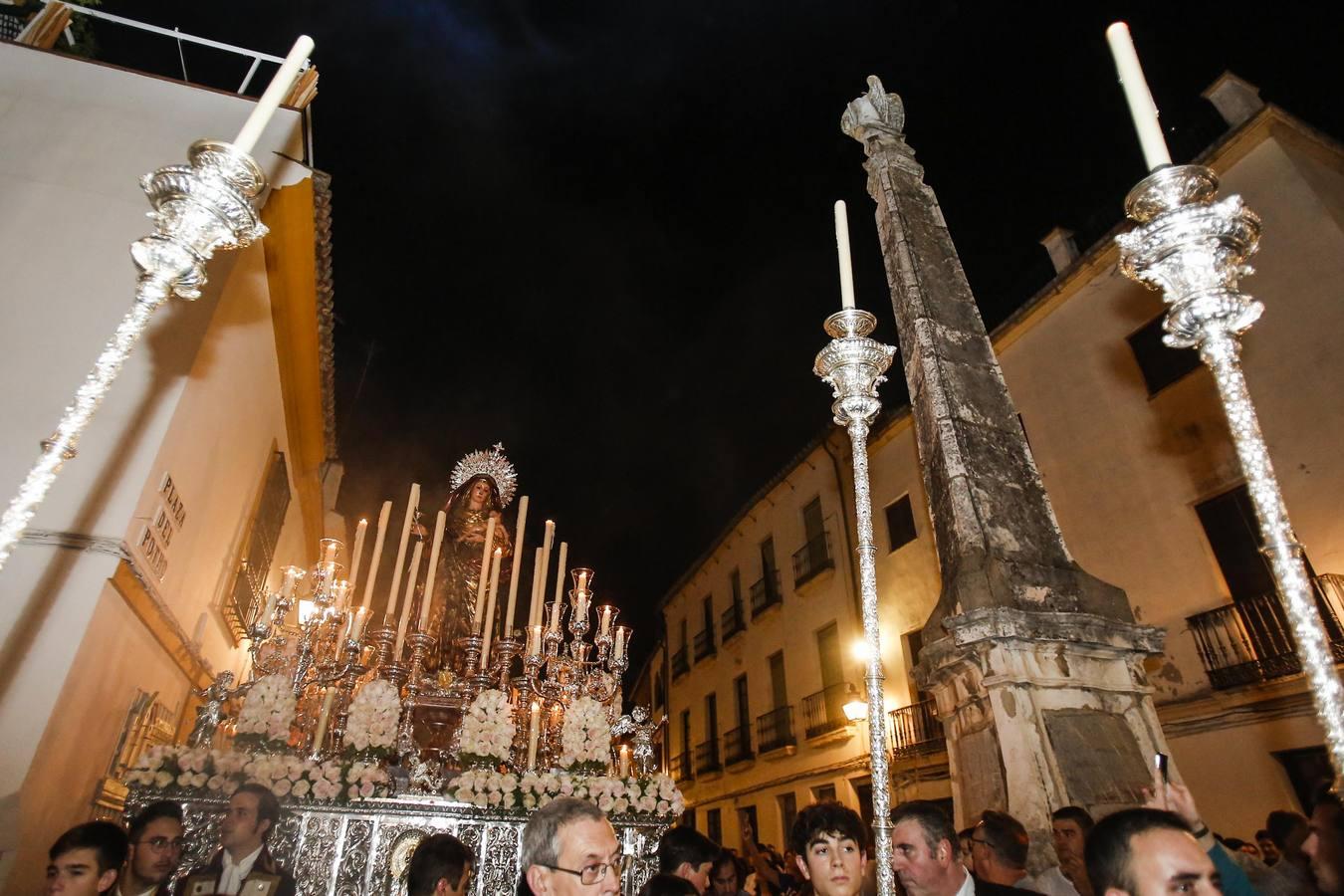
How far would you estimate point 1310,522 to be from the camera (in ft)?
26.6

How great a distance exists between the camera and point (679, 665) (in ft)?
76.0

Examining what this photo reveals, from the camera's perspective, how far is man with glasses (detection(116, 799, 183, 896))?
3281 millimetres

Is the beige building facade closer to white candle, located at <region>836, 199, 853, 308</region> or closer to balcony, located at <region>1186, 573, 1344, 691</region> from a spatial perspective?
balcony, located at <region>1186, 573, 1344, 691</region>

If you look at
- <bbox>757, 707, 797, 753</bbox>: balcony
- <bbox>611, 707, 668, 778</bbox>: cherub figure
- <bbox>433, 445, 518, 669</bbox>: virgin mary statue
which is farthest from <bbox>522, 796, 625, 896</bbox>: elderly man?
<bbox>757, 707, 797, 753</bbox>: balcony

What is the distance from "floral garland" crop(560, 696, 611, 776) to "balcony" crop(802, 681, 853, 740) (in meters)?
10.0

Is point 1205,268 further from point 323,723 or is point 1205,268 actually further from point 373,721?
point 323,723

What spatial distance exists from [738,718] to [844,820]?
1684 cm

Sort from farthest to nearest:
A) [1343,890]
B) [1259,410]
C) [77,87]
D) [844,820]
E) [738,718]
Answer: [738,718] → [1259,410] → [77,87] → [844,820] → [1343,890]

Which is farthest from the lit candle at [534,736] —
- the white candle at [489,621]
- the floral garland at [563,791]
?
the white candle at [489,621]

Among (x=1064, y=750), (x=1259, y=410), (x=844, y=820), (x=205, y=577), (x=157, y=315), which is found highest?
(x=1259, y=410)

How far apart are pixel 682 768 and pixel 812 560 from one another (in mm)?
9252

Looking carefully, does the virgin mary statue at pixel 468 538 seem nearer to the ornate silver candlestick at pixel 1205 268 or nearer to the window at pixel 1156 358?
the ornate silver candlestick at pixel 1205 268

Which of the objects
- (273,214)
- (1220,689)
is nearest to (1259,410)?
(1220,689)

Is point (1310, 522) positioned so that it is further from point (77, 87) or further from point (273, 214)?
point (77, 87)
